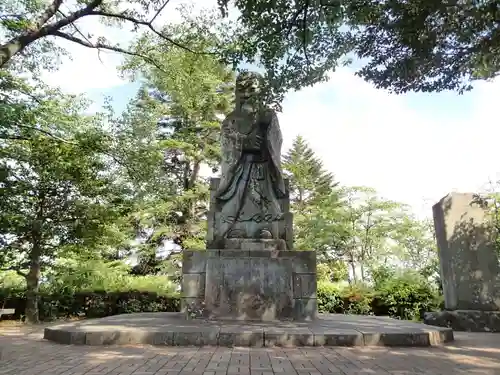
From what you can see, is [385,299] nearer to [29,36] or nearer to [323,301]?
[323,301]

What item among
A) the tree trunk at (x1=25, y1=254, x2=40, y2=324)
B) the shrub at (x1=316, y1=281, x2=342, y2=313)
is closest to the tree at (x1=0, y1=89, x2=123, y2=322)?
the tree trunk at (x1=25, y1=254, x2=40, y2=324)

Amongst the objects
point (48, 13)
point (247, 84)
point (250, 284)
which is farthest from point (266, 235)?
point (48, 13)

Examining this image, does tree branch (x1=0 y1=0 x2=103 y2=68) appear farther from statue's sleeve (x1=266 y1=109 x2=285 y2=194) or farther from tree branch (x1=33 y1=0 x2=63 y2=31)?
statue's sleeve (x1=266 y1=109 x2=285 y2=194)

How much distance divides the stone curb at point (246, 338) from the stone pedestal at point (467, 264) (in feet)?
9.24

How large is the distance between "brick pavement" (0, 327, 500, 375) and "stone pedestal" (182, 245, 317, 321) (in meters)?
1.83

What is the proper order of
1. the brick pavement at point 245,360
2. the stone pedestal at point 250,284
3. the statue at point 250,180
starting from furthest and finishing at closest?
1. the statue at point 250,180
2. the stone pedestal at point 250,284
3. the brick pavement at point 245,360

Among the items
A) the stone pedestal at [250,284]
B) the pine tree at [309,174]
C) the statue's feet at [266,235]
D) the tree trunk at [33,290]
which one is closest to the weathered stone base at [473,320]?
the stone pedestal at [250,284]

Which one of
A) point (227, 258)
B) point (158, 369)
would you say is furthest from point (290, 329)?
point (158, 369)

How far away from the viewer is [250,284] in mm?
6832

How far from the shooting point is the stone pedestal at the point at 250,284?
6.73m

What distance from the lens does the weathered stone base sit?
7.39 metres

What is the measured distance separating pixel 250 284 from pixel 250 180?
2.20 m

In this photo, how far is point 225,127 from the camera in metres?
8.36

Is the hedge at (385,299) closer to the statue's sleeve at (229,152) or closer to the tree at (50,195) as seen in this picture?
the statue's sleeve at (229,152)
